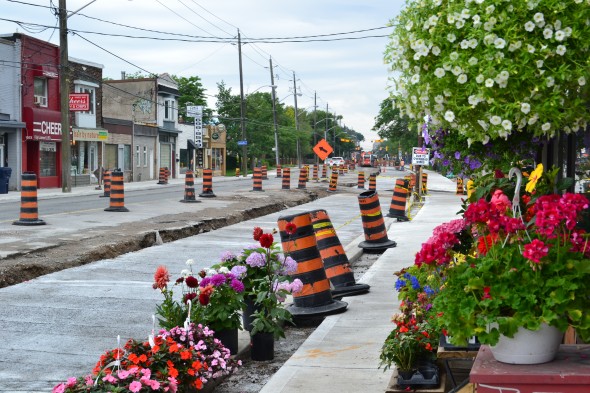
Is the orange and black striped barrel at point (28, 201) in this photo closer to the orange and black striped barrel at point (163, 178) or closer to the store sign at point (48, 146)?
the store sign at point (48, 146)

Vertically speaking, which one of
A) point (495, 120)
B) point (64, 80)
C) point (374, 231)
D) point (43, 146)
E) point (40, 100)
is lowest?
point (374, 231)

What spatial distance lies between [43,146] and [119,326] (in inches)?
1549

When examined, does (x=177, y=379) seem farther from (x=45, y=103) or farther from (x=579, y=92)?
(x=45, y=103)

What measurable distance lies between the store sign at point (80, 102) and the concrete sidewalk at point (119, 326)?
3039cm

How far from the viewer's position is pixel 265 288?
7.96 metres

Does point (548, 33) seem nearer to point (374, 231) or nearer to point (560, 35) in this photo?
point (560, 35)

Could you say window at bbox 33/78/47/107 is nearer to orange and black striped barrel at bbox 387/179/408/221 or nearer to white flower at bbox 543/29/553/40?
orange and black striped barrel at bbox 387/179/408/221

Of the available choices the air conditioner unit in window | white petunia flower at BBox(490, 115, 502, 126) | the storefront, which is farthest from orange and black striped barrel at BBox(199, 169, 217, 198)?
white petunia flower at BBox(490, 115, 502, 126)

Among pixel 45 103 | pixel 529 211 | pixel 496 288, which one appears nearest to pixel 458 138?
pixel 529 211

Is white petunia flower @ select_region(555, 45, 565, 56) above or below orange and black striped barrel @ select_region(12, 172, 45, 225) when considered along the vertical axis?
above

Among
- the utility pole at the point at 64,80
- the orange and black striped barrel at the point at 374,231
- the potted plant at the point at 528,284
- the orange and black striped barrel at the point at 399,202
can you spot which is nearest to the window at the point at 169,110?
the utility pole at the point at 64,80

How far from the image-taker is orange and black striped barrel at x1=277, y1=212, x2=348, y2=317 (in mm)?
9328

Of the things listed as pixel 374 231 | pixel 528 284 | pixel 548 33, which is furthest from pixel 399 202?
pixel 528 284

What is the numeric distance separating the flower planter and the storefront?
38.7m
